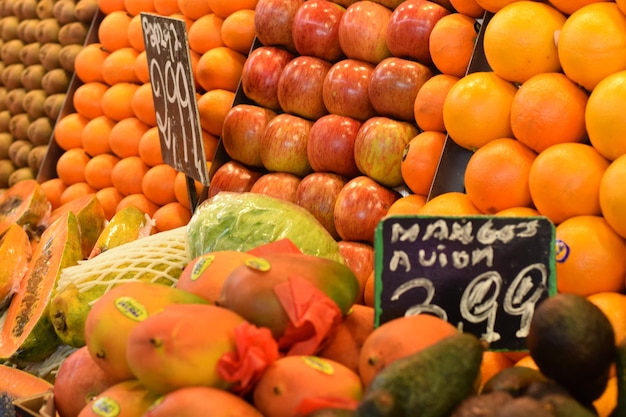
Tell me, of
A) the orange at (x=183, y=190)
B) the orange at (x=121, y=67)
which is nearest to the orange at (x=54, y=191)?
the orange at (x=121, y=67)

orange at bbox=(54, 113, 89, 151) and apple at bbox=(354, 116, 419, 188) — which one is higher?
apple at bbox=(354, 116, 419, 188)

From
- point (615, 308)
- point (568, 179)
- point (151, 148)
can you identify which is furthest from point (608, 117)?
point (151, 148)

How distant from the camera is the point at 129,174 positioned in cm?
338

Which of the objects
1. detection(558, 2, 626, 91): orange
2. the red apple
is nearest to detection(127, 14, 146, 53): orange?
the red apple

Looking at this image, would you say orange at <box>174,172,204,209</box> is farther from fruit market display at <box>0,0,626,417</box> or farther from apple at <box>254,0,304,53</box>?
apple at <box>254,0,304,53</box>

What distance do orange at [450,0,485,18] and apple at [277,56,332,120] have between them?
1.99ft

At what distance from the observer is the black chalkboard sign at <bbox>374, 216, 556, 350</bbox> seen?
4.43ft

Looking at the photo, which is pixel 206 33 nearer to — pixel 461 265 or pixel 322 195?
pixel 322 195

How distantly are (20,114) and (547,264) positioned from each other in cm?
367

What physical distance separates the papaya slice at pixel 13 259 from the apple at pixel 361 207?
1086 mm

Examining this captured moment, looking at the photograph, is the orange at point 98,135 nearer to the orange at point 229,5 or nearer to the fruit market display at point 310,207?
the fruit market display at point 310,207

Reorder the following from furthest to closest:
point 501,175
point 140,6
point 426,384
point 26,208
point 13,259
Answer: point 140,6, point 26,208, point 13,259, point 501,175, point 426,384

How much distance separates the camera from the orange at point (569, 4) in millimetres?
1850

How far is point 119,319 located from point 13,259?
5.28 ft
